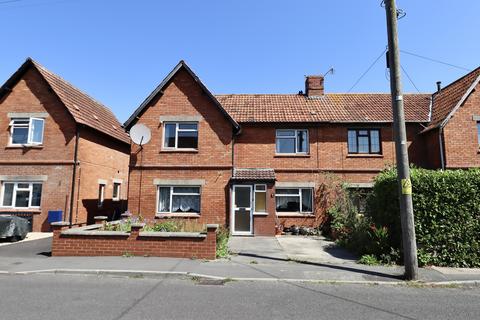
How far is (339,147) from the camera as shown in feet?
58.9

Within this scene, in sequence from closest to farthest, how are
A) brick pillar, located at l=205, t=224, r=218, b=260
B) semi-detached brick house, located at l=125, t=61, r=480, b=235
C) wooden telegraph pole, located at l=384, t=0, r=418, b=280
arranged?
wooden telegraph pole, located at l=384, t=0, r=418, b=280 → brick pillar, located at l=205, t=224, r=218, b=260 → semi-detached brick house, located at l=125, t=61, r=480, b=235

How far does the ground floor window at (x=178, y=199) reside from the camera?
55.2ft

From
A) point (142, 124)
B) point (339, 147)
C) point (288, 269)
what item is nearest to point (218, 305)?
point (288, 269)

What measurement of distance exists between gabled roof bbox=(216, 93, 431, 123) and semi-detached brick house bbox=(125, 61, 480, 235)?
0.11 meters

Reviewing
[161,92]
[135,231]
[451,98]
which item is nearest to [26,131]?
[161,92]

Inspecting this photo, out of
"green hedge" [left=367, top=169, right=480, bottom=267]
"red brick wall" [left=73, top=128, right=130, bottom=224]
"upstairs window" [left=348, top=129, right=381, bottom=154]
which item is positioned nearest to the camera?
"green hedge" [left=367, top=169, right=480, bottom=267]

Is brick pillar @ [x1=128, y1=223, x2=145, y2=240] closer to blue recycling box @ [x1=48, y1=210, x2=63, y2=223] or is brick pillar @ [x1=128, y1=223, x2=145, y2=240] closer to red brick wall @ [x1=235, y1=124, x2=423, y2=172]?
blue recycling box @ [x1=48, y1=210, x2=63, y2=223]

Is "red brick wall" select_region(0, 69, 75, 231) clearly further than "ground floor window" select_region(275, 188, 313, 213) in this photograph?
No

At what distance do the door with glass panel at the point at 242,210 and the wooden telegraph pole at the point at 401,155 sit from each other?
8966 millimetres

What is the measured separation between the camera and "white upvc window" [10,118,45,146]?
57.6ft

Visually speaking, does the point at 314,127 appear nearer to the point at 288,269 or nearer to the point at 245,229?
the point at 245,229

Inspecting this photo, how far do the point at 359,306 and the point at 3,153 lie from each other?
1829 cm

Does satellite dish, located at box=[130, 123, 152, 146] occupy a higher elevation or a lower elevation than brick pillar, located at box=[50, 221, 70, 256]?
higher

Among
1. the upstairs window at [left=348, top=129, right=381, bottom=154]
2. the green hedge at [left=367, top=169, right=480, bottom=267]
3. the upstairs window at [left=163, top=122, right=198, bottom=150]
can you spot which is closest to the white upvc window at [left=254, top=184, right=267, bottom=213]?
the upstairs window at [left=163, top=122, right=198, bottom=150]
